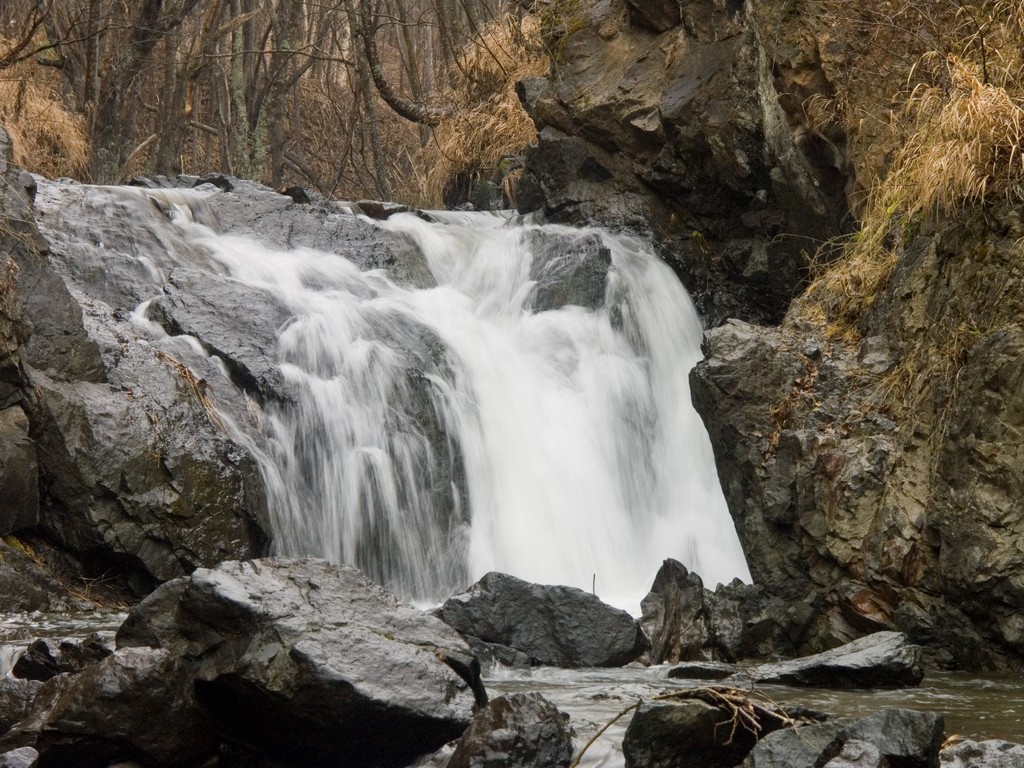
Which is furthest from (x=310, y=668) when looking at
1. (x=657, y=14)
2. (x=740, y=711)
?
(x=657, y=14)

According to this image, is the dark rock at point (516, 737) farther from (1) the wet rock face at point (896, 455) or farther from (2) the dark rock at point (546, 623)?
(1) the wet rock face at point (896, 455)

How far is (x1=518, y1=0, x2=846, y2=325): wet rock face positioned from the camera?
9102mm

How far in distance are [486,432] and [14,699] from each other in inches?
180

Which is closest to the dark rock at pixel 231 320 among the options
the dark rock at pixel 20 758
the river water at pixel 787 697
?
the river water at pixel 787 697

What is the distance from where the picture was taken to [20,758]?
3.51 meters

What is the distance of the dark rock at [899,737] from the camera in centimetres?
328

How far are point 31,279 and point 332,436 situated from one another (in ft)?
6.84

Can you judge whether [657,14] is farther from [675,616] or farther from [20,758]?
[20,758]

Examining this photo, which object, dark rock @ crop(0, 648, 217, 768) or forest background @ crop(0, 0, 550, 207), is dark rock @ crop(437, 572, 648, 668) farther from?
forest background @ crop(0, 0, 550, 207)

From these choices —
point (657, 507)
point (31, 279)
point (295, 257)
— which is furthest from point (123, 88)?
point (657, 507)

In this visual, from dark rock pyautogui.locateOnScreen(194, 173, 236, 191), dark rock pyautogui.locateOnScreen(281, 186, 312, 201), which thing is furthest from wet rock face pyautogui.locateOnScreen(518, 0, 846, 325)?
dark rock pyautogui.locateOnScreen(194, 173, 236, 191)

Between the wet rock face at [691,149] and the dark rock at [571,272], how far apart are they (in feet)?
2.19

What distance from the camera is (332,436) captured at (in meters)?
7.55

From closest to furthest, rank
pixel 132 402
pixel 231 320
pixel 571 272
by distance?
pixel 132 402 → pixel 231 320 → pixel 571 272
